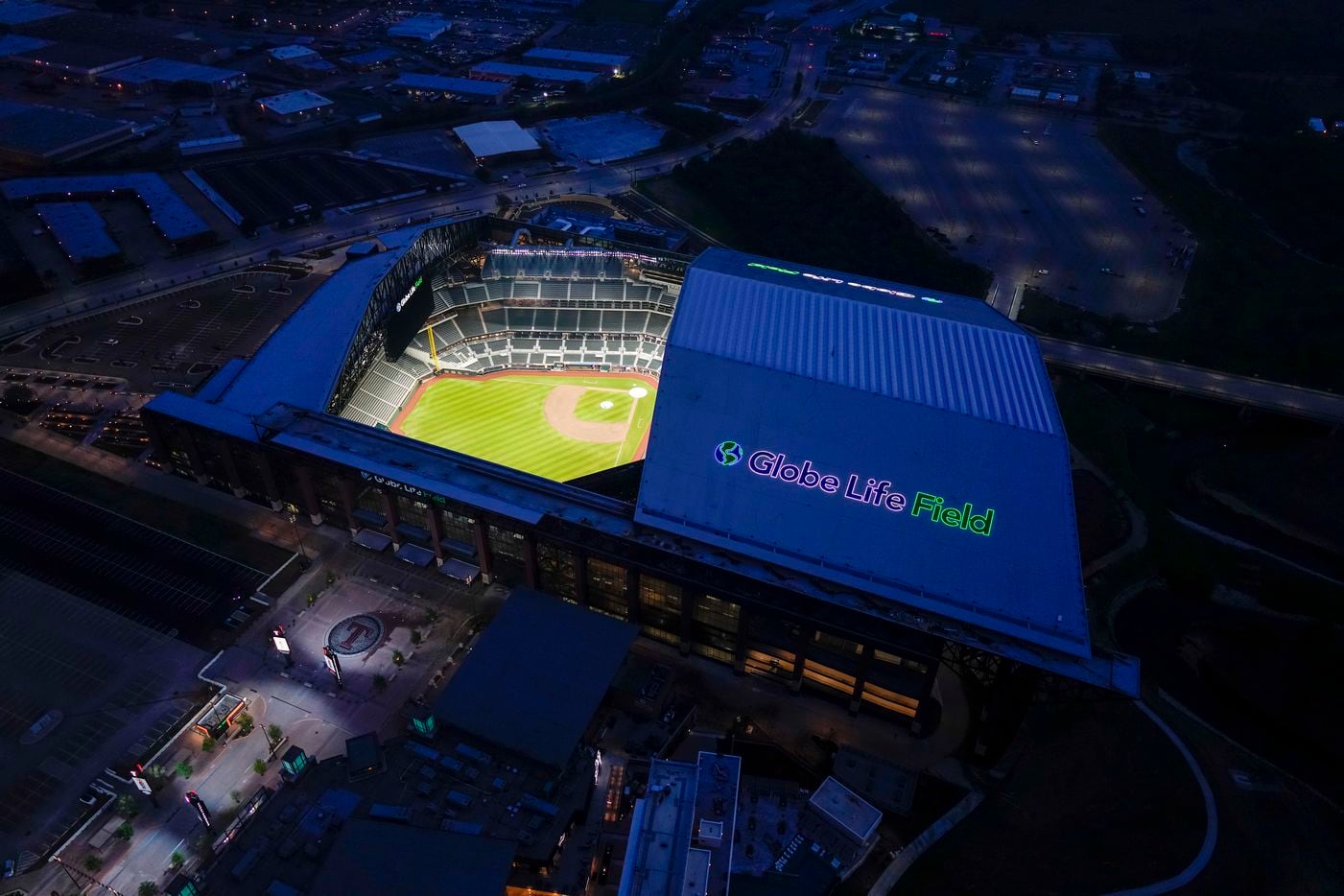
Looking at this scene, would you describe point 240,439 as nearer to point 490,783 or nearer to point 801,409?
point 490,783

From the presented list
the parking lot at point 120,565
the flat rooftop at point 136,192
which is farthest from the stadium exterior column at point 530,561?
the flat rooftop at point 136,192

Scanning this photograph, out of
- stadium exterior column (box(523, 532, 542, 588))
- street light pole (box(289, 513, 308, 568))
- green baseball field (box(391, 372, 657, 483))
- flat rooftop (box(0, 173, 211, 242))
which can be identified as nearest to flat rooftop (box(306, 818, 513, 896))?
stadium exterior column (box(523, 532, 542, 588))

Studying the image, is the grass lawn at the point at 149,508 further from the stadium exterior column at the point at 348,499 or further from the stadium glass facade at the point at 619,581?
the stadium exterior column at the point at 348,499

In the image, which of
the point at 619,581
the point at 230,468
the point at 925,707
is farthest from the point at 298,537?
the point at 925,707

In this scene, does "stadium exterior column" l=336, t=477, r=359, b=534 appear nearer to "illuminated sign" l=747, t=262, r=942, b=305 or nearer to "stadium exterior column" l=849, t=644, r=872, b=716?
"illuminated sign" l=747, t=262, r=942, b=305

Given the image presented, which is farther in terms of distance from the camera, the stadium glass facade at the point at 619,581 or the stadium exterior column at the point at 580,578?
the stadium exterior column at the point at 580,578

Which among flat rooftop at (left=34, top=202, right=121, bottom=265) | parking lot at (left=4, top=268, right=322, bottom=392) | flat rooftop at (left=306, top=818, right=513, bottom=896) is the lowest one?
parking lot at (left=4, top=268, right=322, bottom=392)
